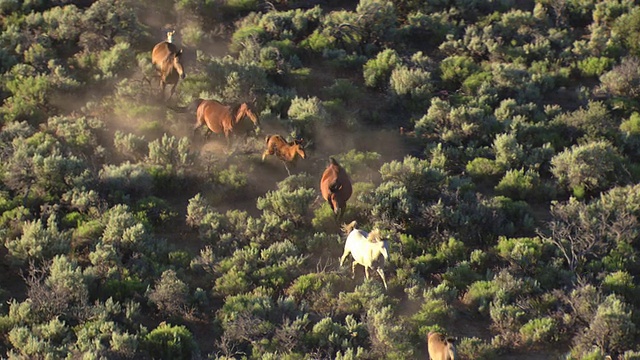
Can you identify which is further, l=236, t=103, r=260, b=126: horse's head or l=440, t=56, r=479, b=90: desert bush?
l=440, t=56, r=479, b=90: desert bush

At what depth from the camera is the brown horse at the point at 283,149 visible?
1748 cm

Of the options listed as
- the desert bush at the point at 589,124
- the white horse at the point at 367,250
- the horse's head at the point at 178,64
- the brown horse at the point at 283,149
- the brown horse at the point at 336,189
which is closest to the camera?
the white horse at the point at 367,250

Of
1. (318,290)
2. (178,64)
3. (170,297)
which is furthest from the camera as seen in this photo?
(178,64)

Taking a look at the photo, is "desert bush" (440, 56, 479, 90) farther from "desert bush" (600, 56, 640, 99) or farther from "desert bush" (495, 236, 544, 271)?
"desert bush" (495, 236, 544, 271)

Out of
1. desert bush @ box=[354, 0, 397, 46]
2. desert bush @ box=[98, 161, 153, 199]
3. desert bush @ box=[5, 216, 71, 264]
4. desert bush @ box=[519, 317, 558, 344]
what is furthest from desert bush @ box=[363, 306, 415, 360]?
desert bush @ box=[354, 0, 397, 46]

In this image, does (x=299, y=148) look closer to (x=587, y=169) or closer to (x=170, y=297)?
(x=170, y=297)

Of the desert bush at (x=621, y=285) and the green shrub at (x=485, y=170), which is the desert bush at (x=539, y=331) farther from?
the green shrub at (x=485, y=170)

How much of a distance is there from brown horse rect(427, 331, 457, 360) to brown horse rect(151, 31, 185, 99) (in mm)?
9021

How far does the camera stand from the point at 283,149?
17.6m

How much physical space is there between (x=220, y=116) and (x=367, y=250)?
5.33 meters

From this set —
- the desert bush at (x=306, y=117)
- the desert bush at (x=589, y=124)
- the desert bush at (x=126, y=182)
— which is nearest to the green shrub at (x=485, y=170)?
the desert bush at (x=589, y=124)

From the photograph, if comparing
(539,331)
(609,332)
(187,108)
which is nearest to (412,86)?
(187,108)

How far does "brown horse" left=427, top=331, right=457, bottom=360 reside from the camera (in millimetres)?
12109

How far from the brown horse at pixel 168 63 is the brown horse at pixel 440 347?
902 centimetres
